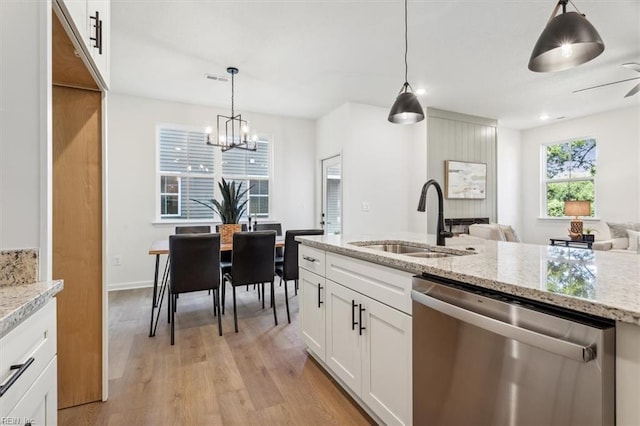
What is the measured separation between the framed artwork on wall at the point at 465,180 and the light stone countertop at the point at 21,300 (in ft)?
16.9

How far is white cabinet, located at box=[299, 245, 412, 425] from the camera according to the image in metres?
1.34

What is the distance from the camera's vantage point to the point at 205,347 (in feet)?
8.05

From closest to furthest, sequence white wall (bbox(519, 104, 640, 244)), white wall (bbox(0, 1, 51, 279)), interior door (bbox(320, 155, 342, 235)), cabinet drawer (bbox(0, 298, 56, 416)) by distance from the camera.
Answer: cabinet drawer (bbox(0, 298, 56, 416)) → white wall (bbox(0, 1, 51, 279)) → white wall (bbox(519, 104, 640, 244)) → interior door (bbox(320, 155, 342, 235))

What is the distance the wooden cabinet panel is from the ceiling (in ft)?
4.07

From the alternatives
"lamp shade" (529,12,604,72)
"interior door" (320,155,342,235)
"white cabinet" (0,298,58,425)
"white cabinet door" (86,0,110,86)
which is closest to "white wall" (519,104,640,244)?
"interior door" (320,155,342,235)

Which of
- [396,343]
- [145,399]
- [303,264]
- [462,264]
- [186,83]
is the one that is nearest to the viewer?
[462,264]

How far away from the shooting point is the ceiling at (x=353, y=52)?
249cm

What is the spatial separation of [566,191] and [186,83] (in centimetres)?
646

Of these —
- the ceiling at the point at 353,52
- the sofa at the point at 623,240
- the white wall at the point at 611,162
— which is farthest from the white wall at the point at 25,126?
the white wall at the point at 611,162

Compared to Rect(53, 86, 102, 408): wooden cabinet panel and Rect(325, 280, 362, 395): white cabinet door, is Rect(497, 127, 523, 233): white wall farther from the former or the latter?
Rect(53, 86, 102, 408): wooden cabinet panel

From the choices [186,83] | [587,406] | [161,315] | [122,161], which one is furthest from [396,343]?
[122,161]

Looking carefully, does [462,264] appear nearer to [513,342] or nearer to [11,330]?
[513,342]

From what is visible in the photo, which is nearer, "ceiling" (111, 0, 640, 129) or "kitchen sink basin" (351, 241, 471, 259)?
"kitchen sink basin" (351, 241, 471, 259)

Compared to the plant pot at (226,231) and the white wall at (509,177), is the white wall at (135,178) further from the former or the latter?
the white wall at (509,177)
